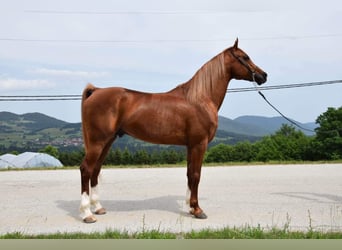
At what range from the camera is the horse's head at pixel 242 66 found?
5.53 meters

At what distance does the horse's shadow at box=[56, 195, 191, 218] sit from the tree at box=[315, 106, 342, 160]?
763 cm

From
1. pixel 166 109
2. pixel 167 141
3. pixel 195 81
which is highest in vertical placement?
pixel 195 81

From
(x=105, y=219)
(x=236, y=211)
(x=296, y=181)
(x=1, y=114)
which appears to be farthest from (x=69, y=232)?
(x=1, y=114)

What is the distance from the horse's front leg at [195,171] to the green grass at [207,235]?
3.19ft

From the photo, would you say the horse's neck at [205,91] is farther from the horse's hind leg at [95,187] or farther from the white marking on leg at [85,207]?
the white marking on leg at [85,207]

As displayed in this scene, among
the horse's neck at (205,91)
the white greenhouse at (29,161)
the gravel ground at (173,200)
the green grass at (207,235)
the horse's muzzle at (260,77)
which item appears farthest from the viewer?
the white greenhouse at (29,161)

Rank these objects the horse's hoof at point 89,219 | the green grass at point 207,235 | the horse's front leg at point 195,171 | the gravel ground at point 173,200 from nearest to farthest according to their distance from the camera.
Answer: the green grass at point 207,235
the gravel ground at point 173,200
the horse's hoof at point 89,219
the horse's front leg at point 195,171

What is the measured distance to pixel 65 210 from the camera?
5879mm

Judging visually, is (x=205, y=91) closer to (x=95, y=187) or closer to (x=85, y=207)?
(x=95, y=187)

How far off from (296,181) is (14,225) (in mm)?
5968

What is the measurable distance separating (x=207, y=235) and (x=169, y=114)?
182cm

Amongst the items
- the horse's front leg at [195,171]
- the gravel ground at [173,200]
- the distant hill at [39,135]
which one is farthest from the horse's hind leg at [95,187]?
the distant hill at [39,135]

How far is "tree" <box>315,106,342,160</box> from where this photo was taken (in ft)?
40.7

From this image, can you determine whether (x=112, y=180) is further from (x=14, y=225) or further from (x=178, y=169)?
(x=14, y=225)
